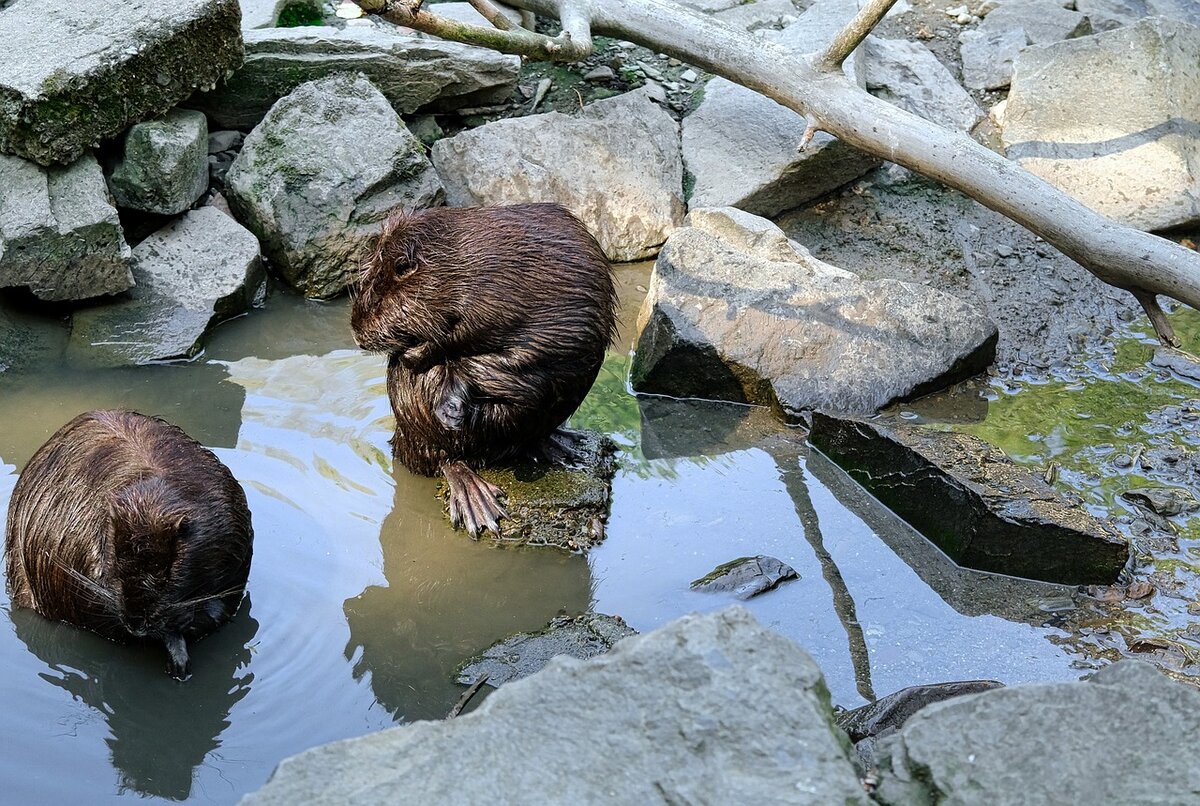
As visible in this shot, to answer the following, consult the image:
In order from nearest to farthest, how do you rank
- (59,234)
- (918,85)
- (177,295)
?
(59,234) < (177,295) < (918,85)

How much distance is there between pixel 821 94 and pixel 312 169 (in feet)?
9.53

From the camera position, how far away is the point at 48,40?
638 cm

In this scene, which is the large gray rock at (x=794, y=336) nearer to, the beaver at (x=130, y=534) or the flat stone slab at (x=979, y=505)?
the flat stone slab at (x=979, y=505)

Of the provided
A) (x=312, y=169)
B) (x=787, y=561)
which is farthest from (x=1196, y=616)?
(x=312, y=169)

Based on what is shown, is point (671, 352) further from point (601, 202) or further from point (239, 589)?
point (239, 589)

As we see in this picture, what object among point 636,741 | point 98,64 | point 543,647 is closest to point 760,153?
point 98,64

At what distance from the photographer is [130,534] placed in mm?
3680

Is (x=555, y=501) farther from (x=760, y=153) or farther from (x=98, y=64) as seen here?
(x=98, y=64)

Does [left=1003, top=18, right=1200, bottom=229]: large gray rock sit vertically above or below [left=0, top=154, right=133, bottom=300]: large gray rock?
above

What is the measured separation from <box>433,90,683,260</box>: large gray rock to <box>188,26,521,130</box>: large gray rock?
1.36 ft

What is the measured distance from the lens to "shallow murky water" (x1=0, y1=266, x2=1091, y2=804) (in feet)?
12.5

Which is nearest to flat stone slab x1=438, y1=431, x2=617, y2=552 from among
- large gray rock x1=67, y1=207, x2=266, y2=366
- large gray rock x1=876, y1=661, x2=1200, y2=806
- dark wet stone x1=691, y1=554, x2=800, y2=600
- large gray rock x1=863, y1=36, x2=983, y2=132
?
dark wet stone x1=691, y1=554, x2=800, y2=600

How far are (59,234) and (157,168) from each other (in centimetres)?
71

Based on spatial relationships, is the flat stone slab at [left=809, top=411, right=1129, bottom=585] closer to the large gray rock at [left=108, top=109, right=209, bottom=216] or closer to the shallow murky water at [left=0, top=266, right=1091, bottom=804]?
the shallow murky water at [left=0, top=266, right=1091, bottom=804]
